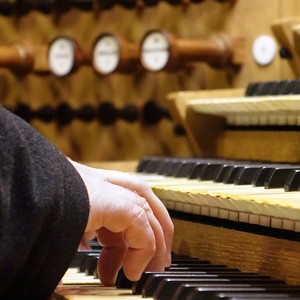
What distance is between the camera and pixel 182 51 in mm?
2348

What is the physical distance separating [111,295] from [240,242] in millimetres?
246

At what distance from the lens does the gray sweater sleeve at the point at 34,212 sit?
99 centimetres

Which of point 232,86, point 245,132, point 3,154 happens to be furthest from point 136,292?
point 232,86

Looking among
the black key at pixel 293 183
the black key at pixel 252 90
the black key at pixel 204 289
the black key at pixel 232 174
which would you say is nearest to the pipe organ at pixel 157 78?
the black key at pixel 252 90

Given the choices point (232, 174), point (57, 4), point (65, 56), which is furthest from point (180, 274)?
point (57, 4)

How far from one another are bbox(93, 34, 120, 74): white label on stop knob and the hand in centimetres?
125

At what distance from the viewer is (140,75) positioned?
2.49 meters

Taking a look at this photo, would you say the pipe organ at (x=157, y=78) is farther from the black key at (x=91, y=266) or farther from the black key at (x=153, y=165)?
the black key at (x=91, y=266)

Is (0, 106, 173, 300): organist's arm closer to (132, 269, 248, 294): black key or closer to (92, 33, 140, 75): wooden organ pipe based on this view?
(132, 269, 248, 294): black key

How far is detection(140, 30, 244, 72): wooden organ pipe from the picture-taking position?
234cm

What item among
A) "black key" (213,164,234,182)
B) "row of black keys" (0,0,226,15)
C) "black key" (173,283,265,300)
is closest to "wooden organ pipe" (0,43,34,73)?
"row of black keys" (0,0,226,15)

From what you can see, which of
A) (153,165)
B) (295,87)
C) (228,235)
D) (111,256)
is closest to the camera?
(111,256)

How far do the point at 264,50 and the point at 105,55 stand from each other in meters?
0.45

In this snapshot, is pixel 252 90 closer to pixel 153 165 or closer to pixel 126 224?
pixel 153 165
